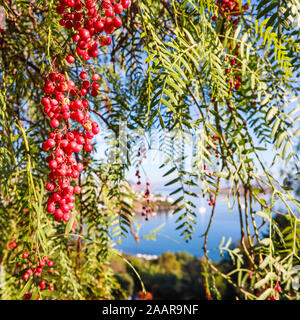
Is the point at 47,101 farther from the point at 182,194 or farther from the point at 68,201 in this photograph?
the point at 182,194

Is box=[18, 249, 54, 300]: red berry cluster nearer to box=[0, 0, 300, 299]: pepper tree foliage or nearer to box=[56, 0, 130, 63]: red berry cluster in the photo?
box=[0, 0, 300, 299]: pepper tree foliage

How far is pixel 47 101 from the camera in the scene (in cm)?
38

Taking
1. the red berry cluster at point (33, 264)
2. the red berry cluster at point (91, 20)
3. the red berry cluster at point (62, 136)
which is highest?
the red berry cluster at point (91, 20)

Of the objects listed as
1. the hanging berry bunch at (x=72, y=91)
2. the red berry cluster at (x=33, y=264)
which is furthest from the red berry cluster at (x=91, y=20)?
the red berry cluster at (x=33, y=264)

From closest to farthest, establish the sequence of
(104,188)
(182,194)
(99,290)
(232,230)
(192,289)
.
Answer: (182,194)
(104,188)
(99,290)
(232,230)
(192,289)

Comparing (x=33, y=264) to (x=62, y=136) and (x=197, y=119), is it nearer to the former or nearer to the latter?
(x=62, y=136)

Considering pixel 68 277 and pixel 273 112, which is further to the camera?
pixel 68 277

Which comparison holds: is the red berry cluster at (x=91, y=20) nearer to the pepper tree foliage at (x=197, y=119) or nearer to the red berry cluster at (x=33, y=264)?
the pepper tree foliage at (x=197, y=119)

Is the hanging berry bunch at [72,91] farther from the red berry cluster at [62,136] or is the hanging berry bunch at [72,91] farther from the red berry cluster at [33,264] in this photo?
the red berry cluster at [33,264]

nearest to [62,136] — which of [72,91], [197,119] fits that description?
[72,91]

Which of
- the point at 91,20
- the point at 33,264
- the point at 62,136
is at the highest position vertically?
the point at 91,20

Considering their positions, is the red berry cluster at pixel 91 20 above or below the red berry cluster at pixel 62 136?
above
